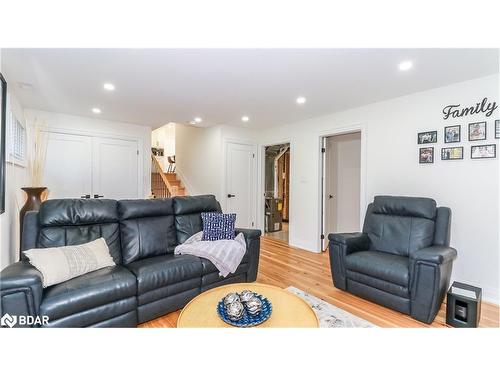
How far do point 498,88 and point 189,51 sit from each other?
9.64 feet

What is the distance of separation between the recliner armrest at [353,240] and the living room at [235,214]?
20 millimetres

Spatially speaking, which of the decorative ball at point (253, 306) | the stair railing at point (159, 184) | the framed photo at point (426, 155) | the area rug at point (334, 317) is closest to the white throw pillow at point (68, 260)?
the decorative ball at point (253, 306)

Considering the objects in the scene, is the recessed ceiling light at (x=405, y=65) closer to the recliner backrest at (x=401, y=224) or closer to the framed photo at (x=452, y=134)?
the framed photo at (x=452, y=134)

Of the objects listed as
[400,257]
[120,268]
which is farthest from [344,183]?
[120,268]

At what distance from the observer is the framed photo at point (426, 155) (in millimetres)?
2826

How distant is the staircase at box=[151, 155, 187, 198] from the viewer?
5.77 meters

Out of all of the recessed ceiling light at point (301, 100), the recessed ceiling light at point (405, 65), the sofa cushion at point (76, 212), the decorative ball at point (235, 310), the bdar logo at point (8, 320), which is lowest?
A: the bdar logo at point (8, 320)

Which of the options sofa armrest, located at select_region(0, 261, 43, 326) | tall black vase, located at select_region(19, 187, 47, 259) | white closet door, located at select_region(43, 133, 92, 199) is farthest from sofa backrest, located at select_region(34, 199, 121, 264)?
white closet door, located at select_region(43, 133, 92, 199)

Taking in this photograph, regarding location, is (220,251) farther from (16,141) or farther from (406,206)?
(16,141)

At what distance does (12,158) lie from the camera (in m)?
2.56

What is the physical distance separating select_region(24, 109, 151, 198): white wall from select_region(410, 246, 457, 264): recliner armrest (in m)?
4.38

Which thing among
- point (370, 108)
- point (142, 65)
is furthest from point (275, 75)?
point (370, 108)

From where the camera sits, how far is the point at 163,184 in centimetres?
596
